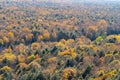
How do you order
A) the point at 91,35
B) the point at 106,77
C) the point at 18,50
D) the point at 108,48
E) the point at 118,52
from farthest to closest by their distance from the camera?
the point at 91,35 → the point at 18,50 → the point at 108,48 → the point at 118,52 → the point at 106,77

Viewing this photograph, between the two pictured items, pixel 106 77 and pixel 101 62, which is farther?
pixel 101 62

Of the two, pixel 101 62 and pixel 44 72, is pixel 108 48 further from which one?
pixel 44 72

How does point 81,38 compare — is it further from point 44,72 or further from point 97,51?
point 44,72

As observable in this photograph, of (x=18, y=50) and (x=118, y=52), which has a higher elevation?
(x=118, y=52)

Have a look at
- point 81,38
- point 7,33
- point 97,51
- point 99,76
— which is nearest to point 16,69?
point 97,51

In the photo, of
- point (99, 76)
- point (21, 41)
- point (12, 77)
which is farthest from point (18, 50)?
point (99, 76)

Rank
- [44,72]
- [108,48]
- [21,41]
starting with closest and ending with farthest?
[44,72]
[108,48]
[21,41]

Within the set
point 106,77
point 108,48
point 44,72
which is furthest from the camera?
point 108,48

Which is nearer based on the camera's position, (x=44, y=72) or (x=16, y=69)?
(x=44, y=72)

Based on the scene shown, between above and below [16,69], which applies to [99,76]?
above
